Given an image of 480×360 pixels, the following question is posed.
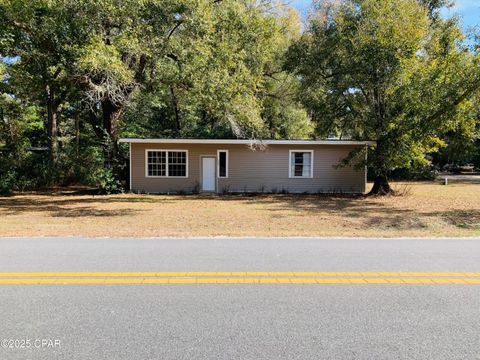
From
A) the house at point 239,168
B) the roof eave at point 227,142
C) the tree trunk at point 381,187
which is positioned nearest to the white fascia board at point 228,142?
the roof eave at point 227,142

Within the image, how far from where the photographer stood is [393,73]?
1767 cm

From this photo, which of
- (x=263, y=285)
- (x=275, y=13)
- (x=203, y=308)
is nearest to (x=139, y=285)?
(x=203, y=308)

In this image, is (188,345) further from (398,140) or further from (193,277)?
(398,140)

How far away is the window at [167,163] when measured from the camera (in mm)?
22266

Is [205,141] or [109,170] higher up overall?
[205,141]

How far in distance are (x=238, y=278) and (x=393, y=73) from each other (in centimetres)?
1504

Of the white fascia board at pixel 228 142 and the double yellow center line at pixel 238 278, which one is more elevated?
the white fascia board at pixel 228 142

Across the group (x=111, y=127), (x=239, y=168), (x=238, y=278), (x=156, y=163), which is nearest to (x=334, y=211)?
(x=239, y=168)

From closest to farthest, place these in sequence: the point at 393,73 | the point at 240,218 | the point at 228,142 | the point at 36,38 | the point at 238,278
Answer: the point at 238,278 < the point at 240,218 < the point at 36,38 < the point at 393,73 < the point at 228,142

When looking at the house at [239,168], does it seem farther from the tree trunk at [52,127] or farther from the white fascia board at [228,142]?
the tree trunk at [52,127]

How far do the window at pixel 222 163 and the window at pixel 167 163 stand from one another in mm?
1805

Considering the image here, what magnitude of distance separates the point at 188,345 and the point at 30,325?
1.62 meters

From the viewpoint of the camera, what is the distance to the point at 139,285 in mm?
5230

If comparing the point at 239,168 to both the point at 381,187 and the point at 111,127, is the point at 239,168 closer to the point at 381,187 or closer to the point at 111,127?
the point at 111,127
